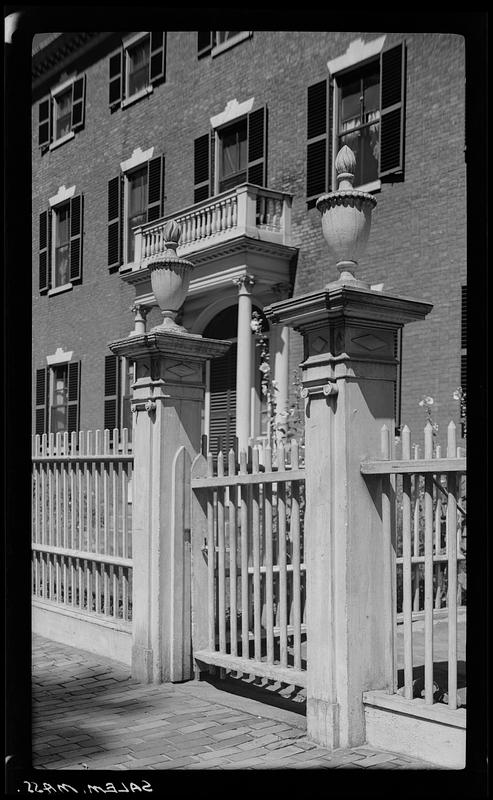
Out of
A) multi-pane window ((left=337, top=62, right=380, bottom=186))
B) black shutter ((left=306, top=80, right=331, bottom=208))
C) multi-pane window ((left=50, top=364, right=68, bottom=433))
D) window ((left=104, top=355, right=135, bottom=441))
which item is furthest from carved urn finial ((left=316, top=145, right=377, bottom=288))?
multi-pane window ((left=50, top=364, right=68, bottom=433))

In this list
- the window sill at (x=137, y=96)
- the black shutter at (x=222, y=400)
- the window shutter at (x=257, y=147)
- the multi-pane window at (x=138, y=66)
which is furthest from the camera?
the multi-pane window at (x=138, y=66)

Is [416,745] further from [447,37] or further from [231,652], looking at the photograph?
[447,37]

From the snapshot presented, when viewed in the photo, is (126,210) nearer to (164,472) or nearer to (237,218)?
(237,218)

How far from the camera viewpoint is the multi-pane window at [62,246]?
20562mm

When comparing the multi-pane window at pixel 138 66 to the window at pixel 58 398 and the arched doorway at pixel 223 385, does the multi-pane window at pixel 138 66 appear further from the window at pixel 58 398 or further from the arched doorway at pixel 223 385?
the window at pixel 58 398

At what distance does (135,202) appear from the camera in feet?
61.1

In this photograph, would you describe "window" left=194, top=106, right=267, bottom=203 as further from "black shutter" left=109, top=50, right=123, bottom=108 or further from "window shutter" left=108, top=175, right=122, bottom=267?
"black shutter" left=109, top=50, right=123, bottom=108

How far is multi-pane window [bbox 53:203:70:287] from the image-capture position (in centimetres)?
2056

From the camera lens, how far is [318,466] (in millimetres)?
4652

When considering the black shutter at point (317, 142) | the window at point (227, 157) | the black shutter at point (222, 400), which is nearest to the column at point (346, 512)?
the black shutter at point (317, 142)

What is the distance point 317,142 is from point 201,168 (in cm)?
317

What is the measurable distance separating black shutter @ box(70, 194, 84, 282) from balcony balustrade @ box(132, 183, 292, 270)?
5.08m

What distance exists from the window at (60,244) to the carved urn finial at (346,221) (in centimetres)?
1582
